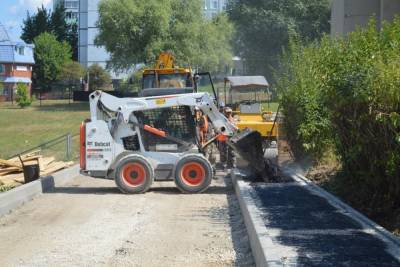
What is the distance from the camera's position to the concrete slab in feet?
23.8

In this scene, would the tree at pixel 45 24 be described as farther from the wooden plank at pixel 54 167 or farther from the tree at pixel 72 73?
the wooden plank at pixel 54 167

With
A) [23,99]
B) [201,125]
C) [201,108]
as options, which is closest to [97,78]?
[23,99]

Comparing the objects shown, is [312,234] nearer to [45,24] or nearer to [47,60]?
[47,60]

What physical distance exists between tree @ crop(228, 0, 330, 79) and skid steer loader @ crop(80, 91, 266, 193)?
144ft

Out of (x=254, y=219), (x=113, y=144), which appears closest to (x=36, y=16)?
(x=113, y=144)

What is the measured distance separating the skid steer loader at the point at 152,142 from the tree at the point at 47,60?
76242mm

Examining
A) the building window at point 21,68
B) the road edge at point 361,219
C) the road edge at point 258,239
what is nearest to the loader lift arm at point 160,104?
the road edge at point 361,219

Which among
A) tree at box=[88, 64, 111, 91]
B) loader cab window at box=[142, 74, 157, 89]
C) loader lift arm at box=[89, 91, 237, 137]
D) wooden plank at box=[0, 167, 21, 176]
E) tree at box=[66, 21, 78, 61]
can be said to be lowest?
wooden plank at box=[0, 167, 21, 176]

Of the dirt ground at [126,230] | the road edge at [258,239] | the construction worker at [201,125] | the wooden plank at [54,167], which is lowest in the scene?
the dirt ground at [126,230]

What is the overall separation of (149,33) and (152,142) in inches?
1486

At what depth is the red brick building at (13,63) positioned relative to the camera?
83375 millimetres

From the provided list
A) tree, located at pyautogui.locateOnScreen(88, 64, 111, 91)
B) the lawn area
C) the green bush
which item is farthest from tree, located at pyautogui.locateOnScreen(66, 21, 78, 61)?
the lawn area

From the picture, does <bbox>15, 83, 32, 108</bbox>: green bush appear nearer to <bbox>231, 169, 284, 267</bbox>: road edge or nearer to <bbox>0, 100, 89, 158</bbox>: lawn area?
<bbox>0, 100, 89, 158</bbox>: lawn area

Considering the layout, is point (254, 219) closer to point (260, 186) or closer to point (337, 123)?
point (337, 123)
